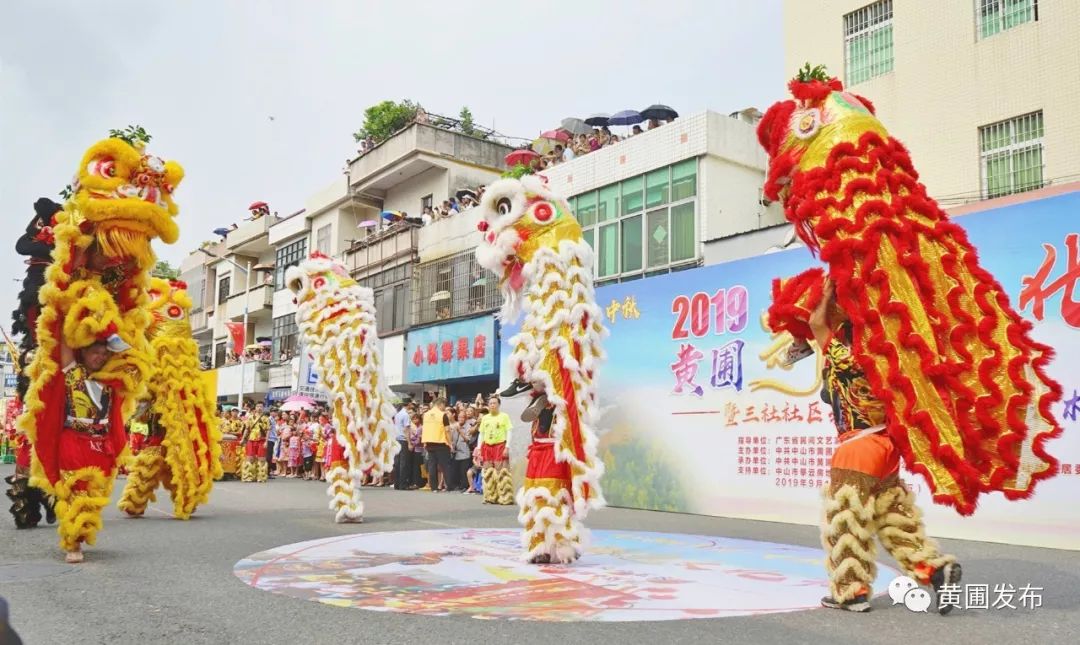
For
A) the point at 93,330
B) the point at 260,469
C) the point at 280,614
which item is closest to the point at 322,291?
the point at 93,330

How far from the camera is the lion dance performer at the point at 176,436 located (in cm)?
901

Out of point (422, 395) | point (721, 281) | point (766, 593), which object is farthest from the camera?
point (422, 395)

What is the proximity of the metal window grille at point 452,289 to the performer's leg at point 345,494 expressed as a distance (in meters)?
11.2

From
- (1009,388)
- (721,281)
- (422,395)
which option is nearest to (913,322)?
(1009,388)

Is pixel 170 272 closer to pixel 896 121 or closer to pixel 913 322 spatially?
pixel 896 121

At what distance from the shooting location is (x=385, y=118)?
30062 millimetres

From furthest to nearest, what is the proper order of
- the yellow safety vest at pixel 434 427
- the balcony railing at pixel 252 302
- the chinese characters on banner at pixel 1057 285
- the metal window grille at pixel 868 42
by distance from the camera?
the balcony railing at pixel 252 302 → the yellow safety vest at pixel 434 427 → the metal window grille at pixel 868 42 → the chinese characters on banner at pixel 1057 285

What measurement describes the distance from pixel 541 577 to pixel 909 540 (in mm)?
2182

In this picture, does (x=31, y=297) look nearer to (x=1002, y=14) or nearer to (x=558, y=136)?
(x=1002, y=14)

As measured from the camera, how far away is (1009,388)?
3.82 metres

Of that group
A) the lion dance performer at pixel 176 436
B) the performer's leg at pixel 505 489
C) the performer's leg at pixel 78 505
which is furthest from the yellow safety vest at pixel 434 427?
the performer's leg at pixel 78 505

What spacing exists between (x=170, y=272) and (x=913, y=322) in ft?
163

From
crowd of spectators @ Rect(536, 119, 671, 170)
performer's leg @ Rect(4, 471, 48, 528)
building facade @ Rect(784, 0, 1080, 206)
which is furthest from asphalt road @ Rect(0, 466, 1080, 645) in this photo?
crowd of spectators @ Rect(536, 119, 671, 170)

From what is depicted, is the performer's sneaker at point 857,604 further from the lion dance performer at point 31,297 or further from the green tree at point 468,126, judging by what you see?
the green tree at point 468,126
